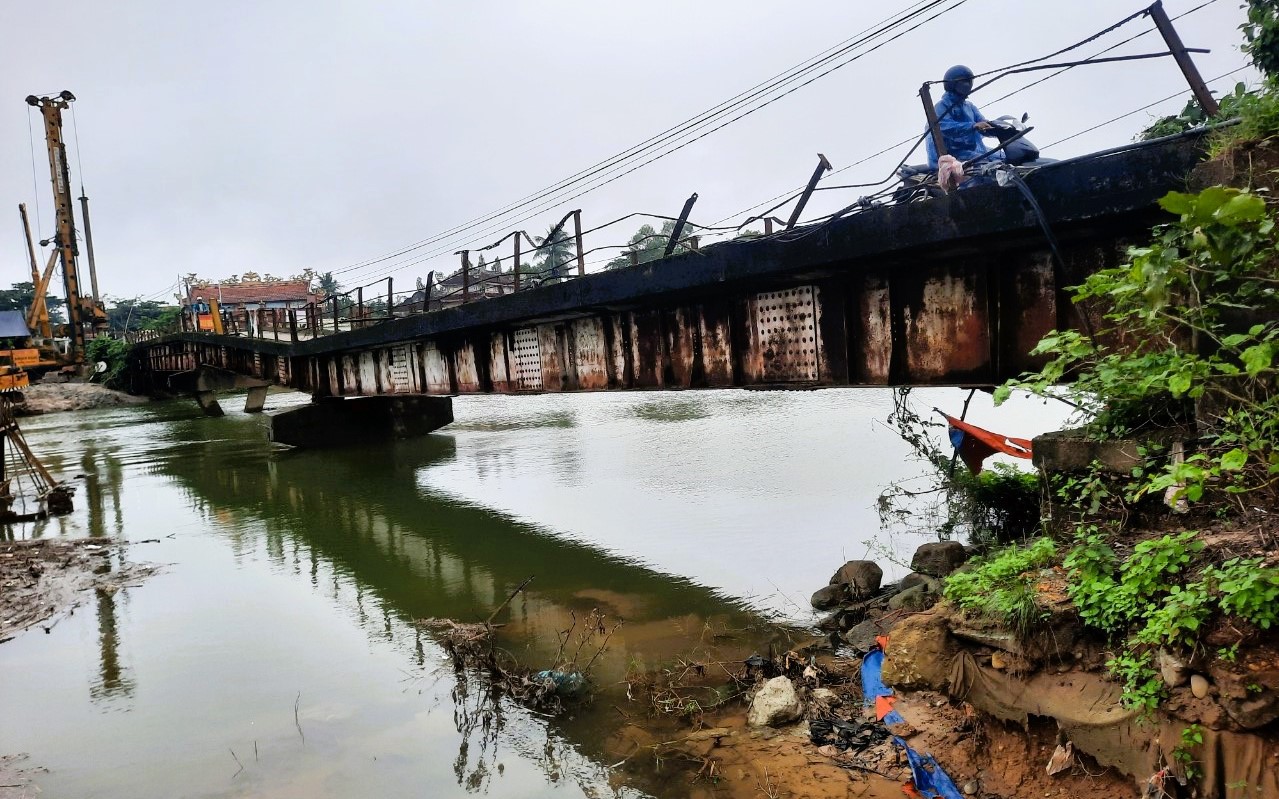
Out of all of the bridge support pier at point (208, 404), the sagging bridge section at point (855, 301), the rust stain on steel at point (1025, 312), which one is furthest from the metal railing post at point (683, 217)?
the bridge support pier at point (208, 404)

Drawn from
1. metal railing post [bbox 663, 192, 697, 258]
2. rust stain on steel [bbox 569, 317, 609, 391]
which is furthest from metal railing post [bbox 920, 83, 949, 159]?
rust stain on steel [bbox 569, 317, 609, 391]

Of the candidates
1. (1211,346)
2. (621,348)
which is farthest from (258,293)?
(1211,346)

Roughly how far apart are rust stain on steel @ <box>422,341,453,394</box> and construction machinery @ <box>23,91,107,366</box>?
31.7m

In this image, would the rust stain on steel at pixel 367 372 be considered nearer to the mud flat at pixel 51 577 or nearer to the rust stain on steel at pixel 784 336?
the mud flat at pixel 51 577

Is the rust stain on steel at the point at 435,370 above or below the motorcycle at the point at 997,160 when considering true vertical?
below

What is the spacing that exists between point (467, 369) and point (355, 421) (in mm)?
8863

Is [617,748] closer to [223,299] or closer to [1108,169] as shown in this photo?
[1108,169]

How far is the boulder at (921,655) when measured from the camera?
4336mm

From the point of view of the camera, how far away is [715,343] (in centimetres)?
951

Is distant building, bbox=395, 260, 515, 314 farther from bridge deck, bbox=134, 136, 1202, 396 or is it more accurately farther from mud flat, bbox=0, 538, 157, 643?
mud flat, bbox=0, 538, 157, 643

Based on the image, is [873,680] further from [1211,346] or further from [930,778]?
[1211,346]

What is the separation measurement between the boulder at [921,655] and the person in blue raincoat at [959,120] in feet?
12.6

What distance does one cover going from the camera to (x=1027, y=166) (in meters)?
5.78

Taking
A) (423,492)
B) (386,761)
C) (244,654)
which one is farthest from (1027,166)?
(423,492)
